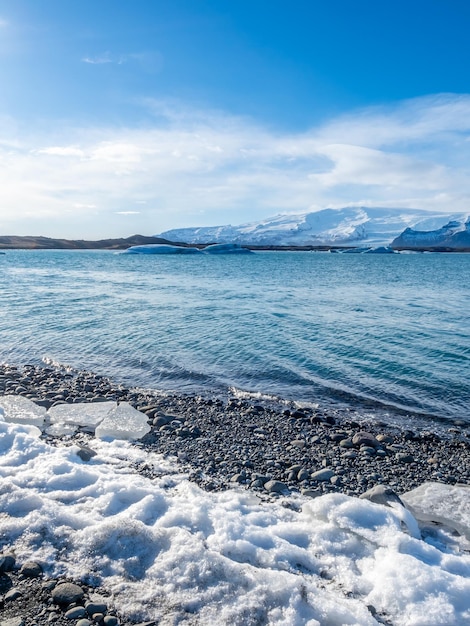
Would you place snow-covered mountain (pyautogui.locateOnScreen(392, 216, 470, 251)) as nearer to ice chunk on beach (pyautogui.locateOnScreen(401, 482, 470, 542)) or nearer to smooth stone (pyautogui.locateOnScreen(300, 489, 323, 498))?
ice chunk on beach (pyautogui.locateOnScreen(401, 482, 470, 542))

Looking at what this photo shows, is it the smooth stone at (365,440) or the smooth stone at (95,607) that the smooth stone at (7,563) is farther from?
the smooth stone at (365,440)

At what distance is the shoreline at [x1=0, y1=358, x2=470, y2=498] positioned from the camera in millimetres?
5449

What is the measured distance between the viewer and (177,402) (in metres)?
8.64

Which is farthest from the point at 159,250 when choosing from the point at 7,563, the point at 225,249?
the point at 7,563

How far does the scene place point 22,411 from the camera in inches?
284

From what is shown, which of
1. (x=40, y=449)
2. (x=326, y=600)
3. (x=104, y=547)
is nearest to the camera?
(x=326, y=600)

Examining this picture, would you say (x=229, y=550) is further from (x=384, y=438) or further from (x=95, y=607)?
(x=384, y=438)

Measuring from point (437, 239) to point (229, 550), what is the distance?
622 ft

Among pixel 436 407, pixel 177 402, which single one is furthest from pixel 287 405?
pixel 436 407

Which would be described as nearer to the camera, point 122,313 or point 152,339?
point 152,339

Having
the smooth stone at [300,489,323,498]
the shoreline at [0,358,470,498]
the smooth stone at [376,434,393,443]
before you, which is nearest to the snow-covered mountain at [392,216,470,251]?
the shoreline at [0,358,470,498]

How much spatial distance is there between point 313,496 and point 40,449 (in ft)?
11.2

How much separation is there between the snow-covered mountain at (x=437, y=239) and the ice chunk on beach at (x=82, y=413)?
17834 cm

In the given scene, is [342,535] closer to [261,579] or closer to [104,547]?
[261,579]
